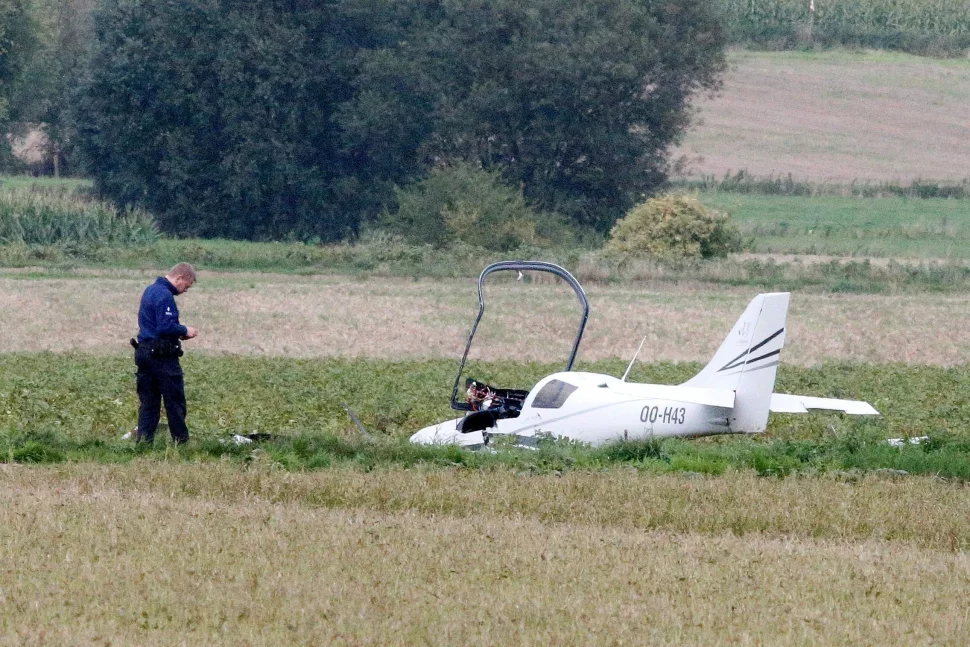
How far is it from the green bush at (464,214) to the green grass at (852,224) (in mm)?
8282

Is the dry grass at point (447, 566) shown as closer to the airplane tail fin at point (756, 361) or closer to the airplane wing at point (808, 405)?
the airplane tail fin at point (756, 361)

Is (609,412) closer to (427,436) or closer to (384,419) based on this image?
(427,436)

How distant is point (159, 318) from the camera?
49.3 ft

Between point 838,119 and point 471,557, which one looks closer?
point 471,557

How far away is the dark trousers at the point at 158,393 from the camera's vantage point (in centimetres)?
1503

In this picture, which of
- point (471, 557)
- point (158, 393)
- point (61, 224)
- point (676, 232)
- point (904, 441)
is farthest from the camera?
point (61, 224)

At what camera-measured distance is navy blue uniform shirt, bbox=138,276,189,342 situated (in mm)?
14992

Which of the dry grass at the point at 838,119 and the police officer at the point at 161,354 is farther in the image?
the dry grass at the point at 838,119

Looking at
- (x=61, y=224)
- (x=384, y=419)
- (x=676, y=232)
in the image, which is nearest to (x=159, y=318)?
(x=384, y=419)

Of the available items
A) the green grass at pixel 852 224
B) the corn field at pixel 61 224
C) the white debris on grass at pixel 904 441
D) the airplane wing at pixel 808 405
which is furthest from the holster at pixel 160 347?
the green grass at pixel 852 224

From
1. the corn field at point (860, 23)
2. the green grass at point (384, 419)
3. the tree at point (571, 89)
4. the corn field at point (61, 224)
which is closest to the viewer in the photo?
the green grass at point (384, 419)

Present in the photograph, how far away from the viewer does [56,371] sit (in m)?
22.3

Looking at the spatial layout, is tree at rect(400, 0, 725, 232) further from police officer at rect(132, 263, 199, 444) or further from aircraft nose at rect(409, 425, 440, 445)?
police officer at rect(132, 263, 199, 444)

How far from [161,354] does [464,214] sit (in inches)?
1394
